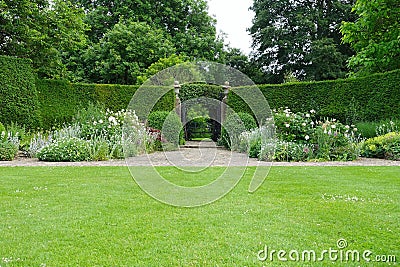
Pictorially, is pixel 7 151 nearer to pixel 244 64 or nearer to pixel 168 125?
pixel 168 125

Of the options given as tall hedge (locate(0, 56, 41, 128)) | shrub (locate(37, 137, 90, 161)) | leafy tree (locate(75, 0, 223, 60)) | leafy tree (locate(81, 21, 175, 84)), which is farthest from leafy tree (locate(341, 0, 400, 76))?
tall hedge (locate(0, 56, 41, 128))

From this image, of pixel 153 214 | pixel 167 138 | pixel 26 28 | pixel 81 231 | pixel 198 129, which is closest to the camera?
pixel 81 231

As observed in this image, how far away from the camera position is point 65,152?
26.1 ft

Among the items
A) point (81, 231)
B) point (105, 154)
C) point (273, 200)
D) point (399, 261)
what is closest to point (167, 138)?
point (105, 154)

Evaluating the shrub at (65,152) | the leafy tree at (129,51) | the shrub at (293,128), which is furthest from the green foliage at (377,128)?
the leafy tree at (129,51)

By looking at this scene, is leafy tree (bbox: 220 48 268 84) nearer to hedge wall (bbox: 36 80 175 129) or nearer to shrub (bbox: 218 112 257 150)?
hedge wall (bbox: 36 80 175 129)

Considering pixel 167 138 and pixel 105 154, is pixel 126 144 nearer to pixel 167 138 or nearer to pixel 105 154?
pixel 105 154

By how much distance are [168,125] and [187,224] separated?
7.75 meters

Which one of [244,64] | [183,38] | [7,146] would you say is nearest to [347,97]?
[7,146]

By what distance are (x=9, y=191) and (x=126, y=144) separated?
4349 millimetres

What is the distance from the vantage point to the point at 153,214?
338 cm

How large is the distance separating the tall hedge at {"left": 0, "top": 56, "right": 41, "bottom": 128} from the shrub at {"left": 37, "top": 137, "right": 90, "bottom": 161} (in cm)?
366

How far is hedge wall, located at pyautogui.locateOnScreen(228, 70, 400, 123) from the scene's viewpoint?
35.0ft

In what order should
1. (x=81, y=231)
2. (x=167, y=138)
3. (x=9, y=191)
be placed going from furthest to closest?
1. (x=167, y=138)
2. (x=9, y=191)
3. (x=81, y=231)
